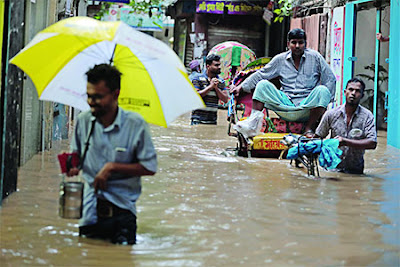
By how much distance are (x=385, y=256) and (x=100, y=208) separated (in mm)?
2053

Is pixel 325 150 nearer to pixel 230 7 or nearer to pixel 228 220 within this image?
pixel 228 220

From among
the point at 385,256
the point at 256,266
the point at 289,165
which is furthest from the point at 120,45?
the point at 289,165

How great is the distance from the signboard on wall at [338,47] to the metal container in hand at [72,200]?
40.1ft

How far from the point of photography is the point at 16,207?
675 centimetres

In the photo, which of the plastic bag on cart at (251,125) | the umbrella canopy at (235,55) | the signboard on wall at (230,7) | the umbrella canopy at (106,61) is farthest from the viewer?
the signboard on wall at (230,7)

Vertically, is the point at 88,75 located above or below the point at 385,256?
above

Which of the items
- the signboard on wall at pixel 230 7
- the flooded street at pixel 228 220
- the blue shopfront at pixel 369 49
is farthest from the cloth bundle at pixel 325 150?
the signboard on wall at pixel 230 7

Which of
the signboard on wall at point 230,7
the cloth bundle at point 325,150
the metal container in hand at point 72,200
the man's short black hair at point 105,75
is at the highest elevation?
the signboard on wall at point 230,7

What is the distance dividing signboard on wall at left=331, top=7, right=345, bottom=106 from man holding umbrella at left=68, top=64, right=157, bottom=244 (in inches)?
472

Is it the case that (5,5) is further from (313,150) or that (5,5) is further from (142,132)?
(313,150)

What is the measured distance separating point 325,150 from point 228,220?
2.87 metres

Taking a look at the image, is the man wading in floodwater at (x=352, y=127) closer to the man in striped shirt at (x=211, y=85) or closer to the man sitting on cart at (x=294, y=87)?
the man sitting on cart at (x=294, y=87)

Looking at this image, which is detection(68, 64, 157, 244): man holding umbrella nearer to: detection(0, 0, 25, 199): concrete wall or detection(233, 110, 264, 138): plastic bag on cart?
detection(0, 0, 25, 199): concrete wall

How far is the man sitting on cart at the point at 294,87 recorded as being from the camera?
11.0 meters
